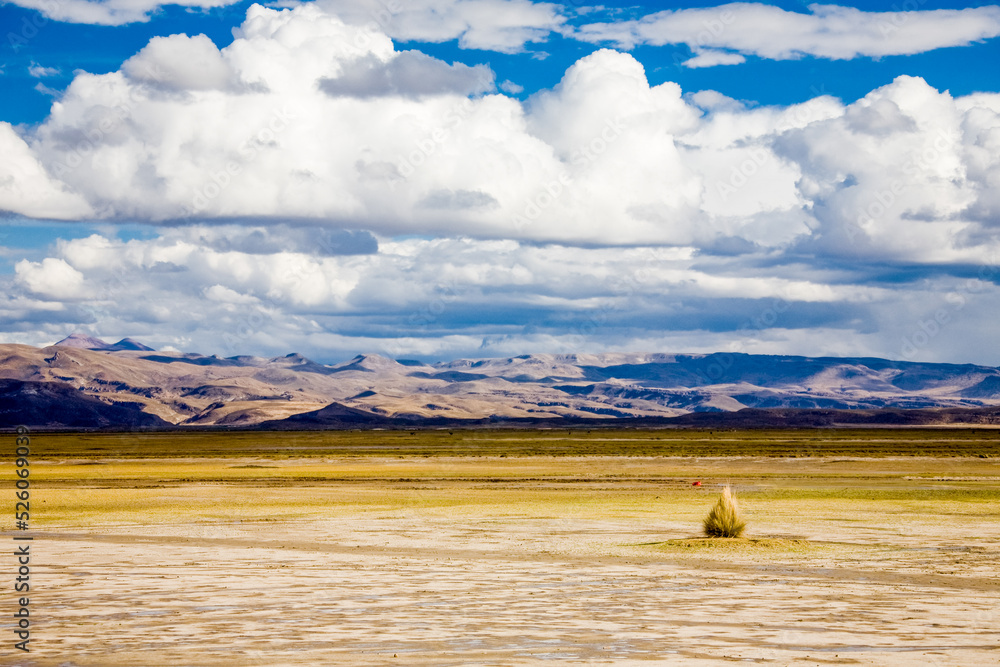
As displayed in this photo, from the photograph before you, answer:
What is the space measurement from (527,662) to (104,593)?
33.0 feet

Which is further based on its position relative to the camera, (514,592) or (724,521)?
(724,521)

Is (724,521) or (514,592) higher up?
(724,521)

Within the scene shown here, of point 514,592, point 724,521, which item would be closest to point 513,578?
point 514,592

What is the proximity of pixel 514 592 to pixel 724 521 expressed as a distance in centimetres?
1040

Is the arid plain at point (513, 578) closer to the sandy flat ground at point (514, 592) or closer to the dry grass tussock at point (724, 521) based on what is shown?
the sandy flat ground at point (514, 592)

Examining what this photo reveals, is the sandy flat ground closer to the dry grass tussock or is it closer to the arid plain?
the arid plain

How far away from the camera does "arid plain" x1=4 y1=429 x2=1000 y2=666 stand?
15.0m


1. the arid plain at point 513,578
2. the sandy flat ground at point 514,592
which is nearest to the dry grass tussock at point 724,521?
the sandy flat ground at point 514,592

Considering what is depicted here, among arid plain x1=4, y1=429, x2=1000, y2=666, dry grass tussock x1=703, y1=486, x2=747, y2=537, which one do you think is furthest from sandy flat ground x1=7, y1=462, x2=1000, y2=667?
dry grass tussock x1=703, y1=486, x2=747, y2=537

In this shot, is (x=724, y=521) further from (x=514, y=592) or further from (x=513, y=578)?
(x=514, y=592)

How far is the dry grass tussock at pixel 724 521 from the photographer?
Result: 28281mm

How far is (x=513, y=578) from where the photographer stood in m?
21.9

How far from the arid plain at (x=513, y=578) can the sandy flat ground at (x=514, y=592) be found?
7cm

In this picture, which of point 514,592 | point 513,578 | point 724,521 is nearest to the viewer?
point 514,592
